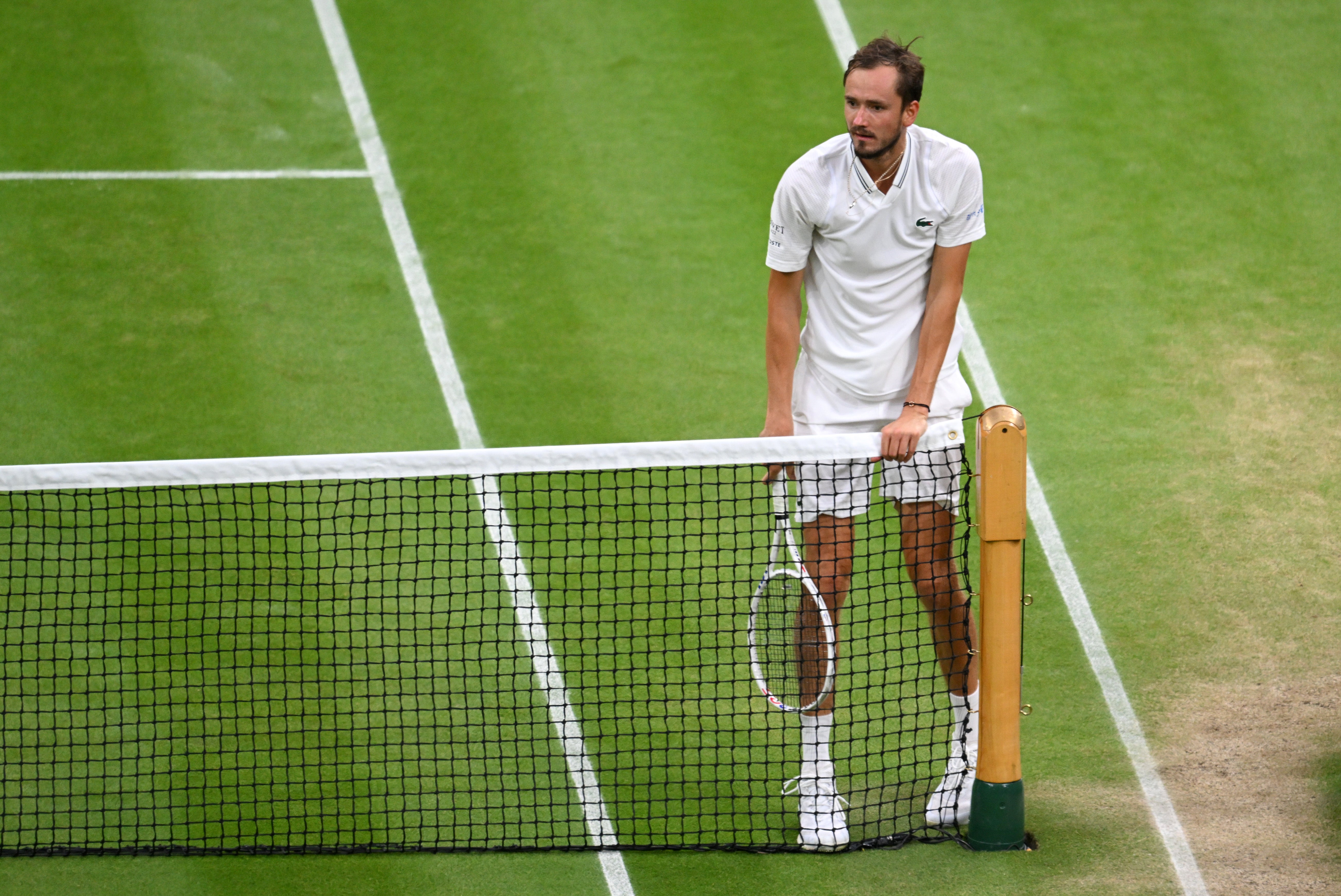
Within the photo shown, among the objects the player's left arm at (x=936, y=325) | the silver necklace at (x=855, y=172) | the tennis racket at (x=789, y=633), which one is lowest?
the tennis racket at (x=789, y=633)

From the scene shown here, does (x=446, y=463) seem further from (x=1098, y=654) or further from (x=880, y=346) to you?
(x=1098, y=654)

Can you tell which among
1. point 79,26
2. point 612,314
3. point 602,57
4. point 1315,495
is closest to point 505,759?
point 612,314

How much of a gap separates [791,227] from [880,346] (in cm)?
53

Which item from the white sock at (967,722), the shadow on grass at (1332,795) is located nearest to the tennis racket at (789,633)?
the white sock at (967,722)

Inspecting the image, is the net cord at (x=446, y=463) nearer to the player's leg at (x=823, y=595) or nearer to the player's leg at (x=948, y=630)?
the player's leg at (x=823, y=595)

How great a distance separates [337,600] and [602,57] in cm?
532

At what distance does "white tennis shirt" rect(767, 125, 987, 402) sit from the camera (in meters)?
5.41

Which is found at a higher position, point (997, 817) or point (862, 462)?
point (862, 462)

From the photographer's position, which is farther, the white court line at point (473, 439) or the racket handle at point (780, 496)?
the white court line at point (473, 439)

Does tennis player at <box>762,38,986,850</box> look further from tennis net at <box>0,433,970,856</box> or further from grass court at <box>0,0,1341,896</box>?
grass court at <box>0,0,1341,896</box>

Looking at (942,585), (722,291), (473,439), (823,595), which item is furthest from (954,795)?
(722,291)

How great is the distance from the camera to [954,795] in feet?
19.4

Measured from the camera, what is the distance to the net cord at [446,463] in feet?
17.8

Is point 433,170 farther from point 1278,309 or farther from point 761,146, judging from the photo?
point 1278,309
